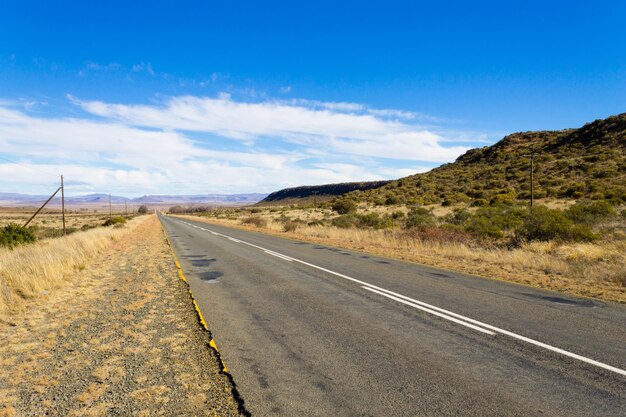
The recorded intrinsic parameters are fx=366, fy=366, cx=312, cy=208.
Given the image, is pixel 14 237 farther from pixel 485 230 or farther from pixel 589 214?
pixel 589 214

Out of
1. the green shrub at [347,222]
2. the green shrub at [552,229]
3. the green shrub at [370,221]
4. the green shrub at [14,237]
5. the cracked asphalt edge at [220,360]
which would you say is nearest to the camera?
the cracked asphalt edge at [220,360]

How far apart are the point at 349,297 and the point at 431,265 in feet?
18.9

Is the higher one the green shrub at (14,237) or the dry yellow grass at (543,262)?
the green shrub at (14,237)

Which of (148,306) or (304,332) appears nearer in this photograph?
(304,332)

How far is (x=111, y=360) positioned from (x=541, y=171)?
5614 centimetres

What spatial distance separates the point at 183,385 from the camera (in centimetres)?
398

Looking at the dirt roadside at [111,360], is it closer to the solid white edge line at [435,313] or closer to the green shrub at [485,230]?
the solid white edge line at [435,313]

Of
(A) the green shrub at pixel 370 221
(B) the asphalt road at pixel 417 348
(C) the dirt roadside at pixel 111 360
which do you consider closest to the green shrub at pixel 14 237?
(C) the dirt roadside at pixel 111 360

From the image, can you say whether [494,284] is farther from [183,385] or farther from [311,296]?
[183,385]

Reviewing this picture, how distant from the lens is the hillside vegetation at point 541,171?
124ft

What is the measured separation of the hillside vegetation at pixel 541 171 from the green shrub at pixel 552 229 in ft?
48.9

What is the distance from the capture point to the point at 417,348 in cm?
495

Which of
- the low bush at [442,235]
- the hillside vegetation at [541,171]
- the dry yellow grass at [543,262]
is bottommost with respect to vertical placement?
the dry yellow grass at [543,262]

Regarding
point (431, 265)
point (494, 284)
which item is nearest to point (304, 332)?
point (494, 284)
